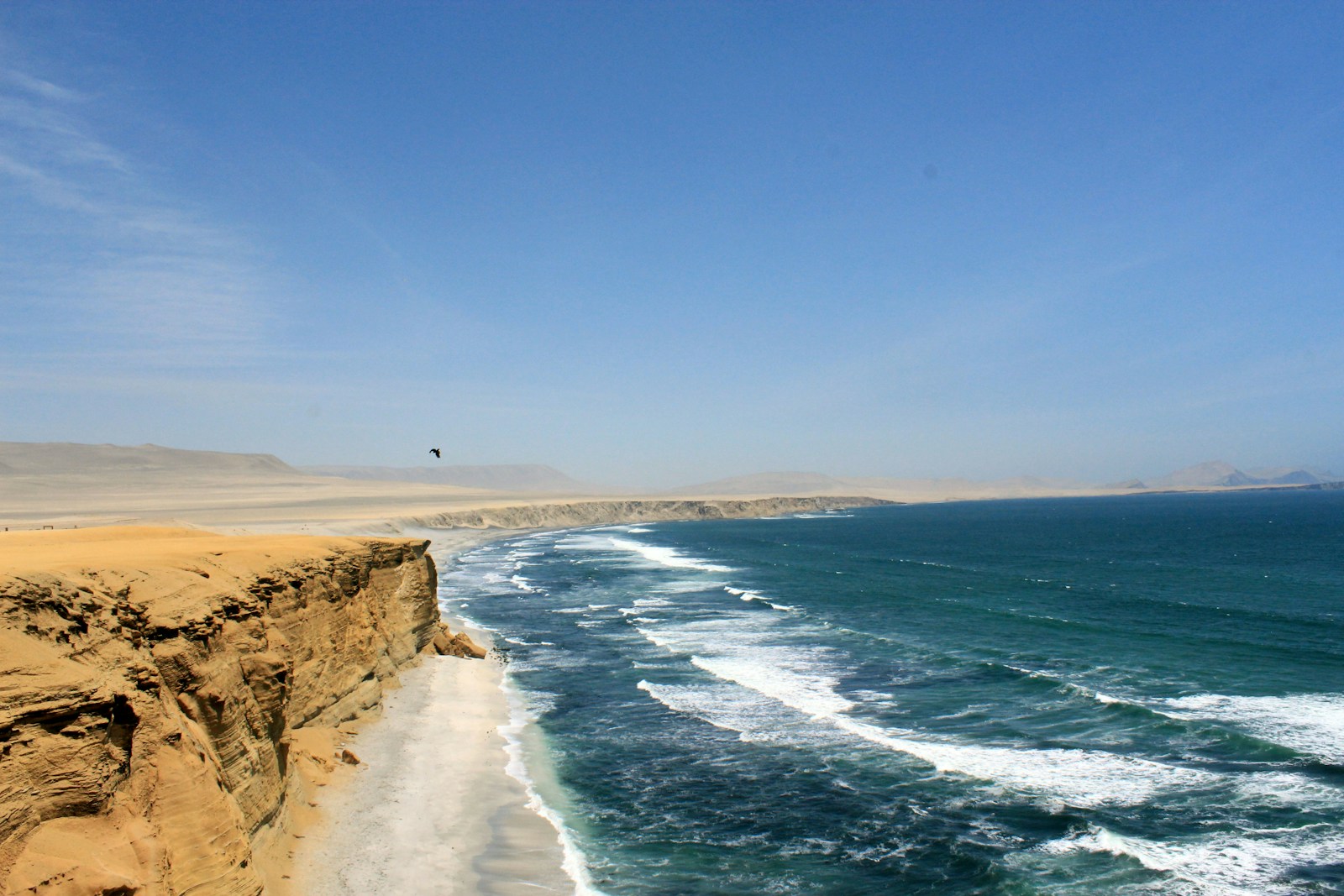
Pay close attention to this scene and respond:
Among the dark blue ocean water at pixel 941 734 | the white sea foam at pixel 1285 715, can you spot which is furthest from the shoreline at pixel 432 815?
the white sea foam at pixel 1285 715

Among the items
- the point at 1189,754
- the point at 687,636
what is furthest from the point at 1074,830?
the point at 687,636

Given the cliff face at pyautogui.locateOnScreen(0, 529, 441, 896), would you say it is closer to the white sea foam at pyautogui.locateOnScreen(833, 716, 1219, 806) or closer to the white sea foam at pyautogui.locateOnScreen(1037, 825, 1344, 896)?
the white sea foam at pyautogui.locateOnScreen(1037, 825, 1344, 896)

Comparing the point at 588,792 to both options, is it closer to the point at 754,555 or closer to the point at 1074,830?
the point at 1074,830

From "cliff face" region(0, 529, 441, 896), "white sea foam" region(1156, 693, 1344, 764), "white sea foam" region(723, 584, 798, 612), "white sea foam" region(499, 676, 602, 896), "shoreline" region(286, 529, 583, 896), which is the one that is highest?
"cliff face" region(0, 529, 441, 896)

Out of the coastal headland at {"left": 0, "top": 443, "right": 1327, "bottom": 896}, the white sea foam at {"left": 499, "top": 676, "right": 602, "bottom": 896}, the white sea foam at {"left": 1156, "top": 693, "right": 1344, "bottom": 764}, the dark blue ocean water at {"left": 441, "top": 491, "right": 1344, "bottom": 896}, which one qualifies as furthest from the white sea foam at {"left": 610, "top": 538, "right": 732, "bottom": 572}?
the white sea foam at {"left": 1156, "top": 693, "right": 1344, "bottom": 764}

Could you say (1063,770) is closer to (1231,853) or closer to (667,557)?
(1231,853)

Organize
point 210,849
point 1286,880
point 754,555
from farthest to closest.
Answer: point 754,555, point 1286,880, point 210,849

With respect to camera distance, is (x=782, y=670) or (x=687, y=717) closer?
(x=687, y=717)
